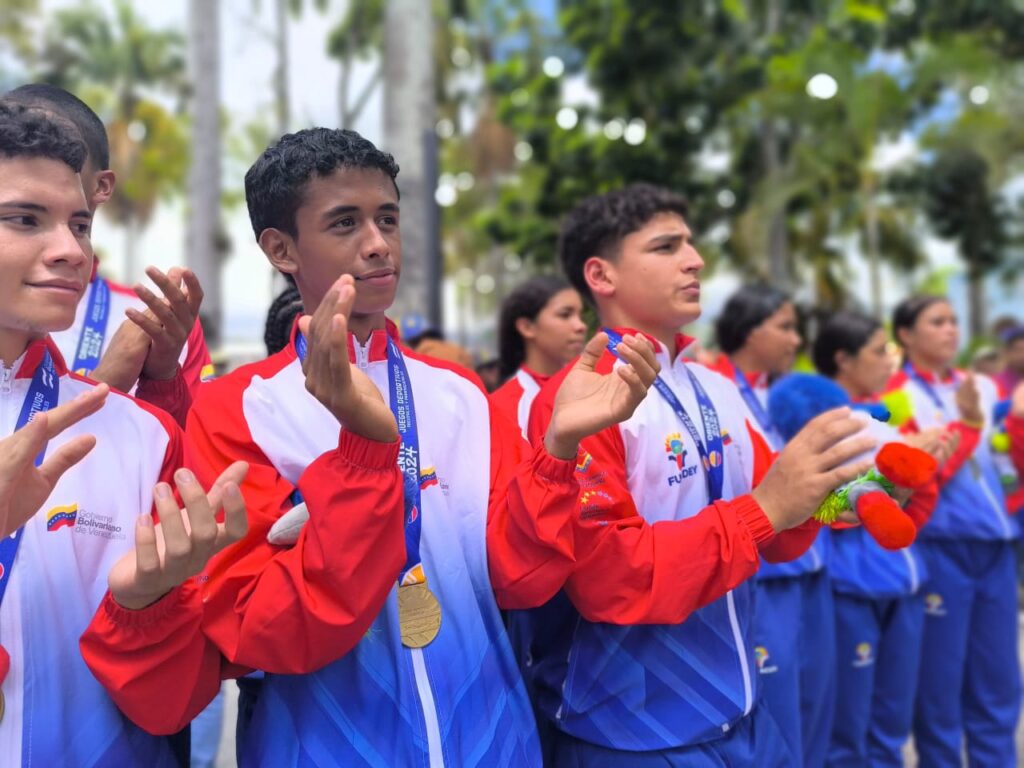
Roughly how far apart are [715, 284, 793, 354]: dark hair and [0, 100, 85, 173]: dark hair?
11.3 feet

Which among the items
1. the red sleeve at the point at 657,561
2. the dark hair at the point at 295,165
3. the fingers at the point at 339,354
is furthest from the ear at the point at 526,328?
the fingers at the point at 339,354

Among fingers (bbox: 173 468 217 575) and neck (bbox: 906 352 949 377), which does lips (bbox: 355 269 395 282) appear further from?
neck (bbox: 906 352 949 377)

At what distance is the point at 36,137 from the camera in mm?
2004

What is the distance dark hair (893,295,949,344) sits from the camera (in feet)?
17.8

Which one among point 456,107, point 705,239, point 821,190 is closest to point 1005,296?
point 821,190

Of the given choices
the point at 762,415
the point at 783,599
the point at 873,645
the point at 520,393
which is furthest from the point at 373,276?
the point at 873,645

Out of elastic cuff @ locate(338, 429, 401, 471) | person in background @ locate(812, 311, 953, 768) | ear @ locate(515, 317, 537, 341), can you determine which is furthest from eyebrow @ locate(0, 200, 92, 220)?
person in background @ locate(812, 311, 953, 768)

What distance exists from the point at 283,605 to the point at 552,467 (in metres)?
0.58

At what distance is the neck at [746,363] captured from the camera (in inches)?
195

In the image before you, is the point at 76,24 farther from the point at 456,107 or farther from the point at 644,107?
the point at 644,107

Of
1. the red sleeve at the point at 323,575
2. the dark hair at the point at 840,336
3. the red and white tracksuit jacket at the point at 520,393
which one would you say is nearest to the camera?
the red sleeve at the point at 323,575

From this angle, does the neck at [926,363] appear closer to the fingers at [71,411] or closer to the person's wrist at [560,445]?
the person's wrist at [560,445]

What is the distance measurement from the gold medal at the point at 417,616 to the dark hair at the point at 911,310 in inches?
156

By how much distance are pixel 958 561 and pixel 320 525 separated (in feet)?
13.3
